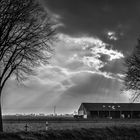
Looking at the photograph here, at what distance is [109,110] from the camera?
96625mm

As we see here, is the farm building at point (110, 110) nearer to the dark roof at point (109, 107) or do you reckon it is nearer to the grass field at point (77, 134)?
the dark roof at point (109, 107)

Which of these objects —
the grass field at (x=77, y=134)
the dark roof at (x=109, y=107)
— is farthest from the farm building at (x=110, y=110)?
the grass field at (x=77, y=134)

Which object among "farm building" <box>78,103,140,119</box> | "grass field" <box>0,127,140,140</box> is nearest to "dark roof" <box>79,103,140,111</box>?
"farm building" <box>78,103,140,119</box>

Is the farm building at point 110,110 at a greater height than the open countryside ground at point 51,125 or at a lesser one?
greater

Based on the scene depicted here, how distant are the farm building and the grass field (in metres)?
67.5

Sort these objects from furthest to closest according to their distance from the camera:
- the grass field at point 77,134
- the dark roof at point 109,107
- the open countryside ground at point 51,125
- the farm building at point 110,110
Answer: the dark roof at point 109,107, the farm building at point 110,110, the open countryside ground at point 51,125, the grass field at point 77,134

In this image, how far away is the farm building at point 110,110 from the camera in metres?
95.9

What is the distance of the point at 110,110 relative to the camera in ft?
317

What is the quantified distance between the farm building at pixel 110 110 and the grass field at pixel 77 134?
221 ft

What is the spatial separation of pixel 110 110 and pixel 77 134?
7722 cm

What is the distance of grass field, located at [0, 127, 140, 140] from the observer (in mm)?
17016

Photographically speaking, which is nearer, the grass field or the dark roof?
the grass field

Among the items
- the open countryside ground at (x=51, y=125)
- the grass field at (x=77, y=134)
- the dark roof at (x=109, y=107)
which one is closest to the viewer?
the grass field at (x=77, y=134)

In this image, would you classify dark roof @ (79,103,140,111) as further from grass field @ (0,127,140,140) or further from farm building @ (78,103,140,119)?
grass field @ (0,127,140,140)
